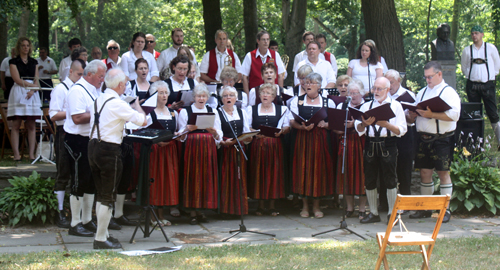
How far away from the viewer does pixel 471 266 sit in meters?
4.90

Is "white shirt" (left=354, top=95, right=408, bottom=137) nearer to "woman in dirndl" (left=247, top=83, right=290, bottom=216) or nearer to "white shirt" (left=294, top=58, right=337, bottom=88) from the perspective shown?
"woman in dirndl" (left=247, top=83, right=290, bottom=216)

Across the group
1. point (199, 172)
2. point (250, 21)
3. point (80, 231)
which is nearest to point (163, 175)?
point (199, 172)

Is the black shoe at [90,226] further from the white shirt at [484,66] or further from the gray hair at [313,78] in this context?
the white shirt at [484,66]

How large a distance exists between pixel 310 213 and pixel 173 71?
9.29 ft

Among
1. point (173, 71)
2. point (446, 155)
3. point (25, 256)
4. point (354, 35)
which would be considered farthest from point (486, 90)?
point (354, 35)

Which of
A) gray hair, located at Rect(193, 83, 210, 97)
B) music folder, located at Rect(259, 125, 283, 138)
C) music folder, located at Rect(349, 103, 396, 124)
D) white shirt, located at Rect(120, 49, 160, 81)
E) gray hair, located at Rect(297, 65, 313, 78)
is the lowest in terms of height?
music folder, located at Rect(259, 125, 283, 138)

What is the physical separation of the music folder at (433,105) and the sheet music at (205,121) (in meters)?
2.49

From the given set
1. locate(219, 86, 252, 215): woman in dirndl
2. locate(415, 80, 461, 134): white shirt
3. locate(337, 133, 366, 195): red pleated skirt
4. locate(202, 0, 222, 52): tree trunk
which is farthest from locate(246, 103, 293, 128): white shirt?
locate(202, 0, 222, 52): tree trunk

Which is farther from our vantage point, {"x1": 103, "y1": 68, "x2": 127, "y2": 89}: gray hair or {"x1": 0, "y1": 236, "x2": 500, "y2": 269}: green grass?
{"x1": 103, "y1": 68, "x2": 127, "y2": 89}: gray hair

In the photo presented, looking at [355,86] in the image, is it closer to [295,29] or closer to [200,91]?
[200,91]

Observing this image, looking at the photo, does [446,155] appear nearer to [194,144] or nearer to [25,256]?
[194,144]

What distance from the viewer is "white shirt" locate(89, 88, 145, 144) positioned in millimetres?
5359

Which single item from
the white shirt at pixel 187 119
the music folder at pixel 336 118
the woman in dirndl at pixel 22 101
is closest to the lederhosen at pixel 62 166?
the white shirt at pixel 187 119

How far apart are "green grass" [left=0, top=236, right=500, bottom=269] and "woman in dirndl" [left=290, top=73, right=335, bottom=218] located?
5.82 feet
